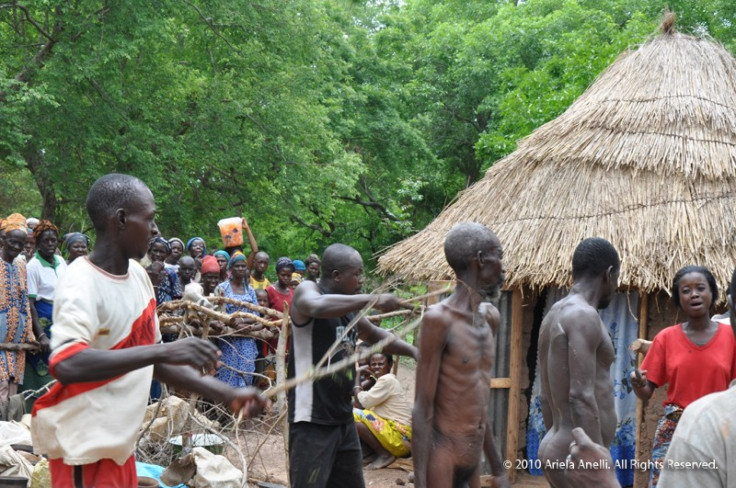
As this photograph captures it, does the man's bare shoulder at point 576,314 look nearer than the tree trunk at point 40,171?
Yes

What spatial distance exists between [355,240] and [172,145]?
9528 mm

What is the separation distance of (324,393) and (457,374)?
784mm

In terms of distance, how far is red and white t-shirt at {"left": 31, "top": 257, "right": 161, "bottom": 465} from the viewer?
2898 millimetres

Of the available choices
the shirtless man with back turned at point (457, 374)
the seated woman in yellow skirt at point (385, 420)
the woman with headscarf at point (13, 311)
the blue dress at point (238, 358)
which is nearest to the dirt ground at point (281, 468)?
the seated woman in yellow skirt at point (385, 420)

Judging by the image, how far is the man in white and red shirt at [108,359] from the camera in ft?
9.16

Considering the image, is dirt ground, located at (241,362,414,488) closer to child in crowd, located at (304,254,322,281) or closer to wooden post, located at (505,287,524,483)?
wooden post, located at (505,287,524,483)

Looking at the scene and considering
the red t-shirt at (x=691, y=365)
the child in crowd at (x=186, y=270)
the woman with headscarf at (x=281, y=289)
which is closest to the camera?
the red t-shirt at (x=691, y=365)

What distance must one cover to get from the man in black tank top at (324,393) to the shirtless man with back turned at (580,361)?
0.95 m

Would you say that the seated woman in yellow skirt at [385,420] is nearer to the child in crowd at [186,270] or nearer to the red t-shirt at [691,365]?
the child in crowd at [186,270]

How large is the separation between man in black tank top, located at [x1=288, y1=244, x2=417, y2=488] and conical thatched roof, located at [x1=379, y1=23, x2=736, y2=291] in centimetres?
421

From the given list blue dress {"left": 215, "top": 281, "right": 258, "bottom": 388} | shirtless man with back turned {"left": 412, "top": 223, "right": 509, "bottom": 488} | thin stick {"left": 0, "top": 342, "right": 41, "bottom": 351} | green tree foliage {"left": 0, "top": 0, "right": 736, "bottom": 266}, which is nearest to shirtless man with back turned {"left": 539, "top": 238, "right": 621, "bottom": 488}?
shirtless man with back turned {"left": 412, "top": 223, "right": 509, "bottom": 488}

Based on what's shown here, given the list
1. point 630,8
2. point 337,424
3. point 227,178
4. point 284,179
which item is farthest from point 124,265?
point 630,8

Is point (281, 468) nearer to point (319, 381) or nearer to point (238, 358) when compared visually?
point (238, 358)

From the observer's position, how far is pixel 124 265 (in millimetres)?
3150
